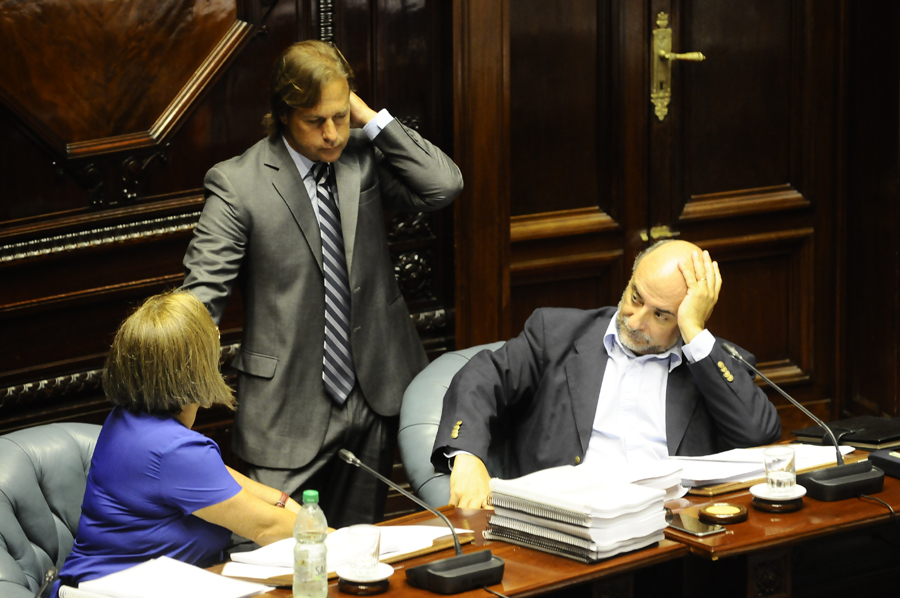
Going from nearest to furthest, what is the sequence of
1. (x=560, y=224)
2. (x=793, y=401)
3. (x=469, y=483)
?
1. (x=793, y=401)
2. (x=469, y=483)
3. (x=560, y=224)

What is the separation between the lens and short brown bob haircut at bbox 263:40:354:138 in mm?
2705

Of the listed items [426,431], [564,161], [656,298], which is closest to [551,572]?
[426,431]

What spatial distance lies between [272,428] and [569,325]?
790 millimetres

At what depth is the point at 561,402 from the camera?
9.38 ft

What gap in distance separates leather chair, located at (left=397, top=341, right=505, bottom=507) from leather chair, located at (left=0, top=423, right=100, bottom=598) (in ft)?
2.41

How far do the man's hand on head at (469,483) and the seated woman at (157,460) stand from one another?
0.48 metres

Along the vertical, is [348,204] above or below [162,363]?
above

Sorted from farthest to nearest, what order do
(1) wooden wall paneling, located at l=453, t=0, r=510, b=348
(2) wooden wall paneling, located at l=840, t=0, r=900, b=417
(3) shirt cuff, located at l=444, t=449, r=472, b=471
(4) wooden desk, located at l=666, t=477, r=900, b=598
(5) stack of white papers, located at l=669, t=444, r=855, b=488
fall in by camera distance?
(2) wooden wall paneling, located at l=840, t=0, r=900, b=417 < (1) wooden wall paneling, located at l=453, t=0, r=510, b=348 < (3) shirt cuff, located at l=444, t=449, r=472, b=471 < (5) stack of white papers, located at l=669, t=444, r=855, b=488 < (4) wooden desk, located at l=666, t=477, r=900, b=598

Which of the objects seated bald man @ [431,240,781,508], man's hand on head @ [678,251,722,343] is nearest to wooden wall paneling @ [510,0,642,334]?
seated bald man @ [431,240,781,508]

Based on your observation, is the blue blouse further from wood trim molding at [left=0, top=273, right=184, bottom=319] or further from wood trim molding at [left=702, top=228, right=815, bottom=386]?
wood trim molding at [left=702, top=228, right=815, bottom=386]

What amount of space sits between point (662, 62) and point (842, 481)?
2.17 metres

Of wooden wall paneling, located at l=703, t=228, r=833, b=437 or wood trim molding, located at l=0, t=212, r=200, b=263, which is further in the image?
wooden wall paneling, located at l=703, t=228, r=833, b=437

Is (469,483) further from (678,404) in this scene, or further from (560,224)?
(560,224)

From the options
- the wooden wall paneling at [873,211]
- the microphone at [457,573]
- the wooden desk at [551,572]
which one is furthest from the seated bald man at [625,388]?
the wooden wall paneling at [873,211]
